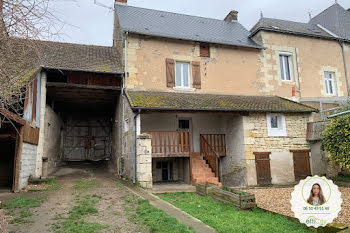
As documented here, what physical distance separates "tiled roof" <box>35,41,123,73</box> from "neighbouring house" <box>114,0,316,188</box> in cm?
93

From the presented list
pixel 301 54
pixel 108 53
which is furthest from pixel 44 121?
pixel 301 54

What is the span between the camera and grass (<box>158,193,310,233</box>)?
14.5ft

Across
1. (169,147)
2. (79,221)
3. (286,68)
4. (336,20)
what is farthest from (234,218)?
(336,20)

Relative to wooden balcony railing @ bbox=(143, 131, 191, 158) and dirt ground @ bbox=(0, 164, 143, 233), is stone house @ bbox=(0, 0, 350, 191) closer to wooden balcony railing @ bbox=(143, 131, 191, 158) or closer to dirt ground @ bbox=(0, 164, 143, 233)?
wooden balcony railing @ bbox=(143, 131, 191, 158)

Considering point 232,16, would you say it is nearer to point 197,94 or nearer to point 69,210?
point 197,94

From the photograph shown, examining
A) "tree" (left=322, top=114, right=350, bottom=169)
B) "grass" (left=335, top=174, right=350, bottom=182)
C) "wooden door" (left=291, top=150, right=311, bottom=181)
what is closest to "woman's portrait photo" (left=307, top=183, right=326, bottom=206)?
"tree" (left=322, top=114, right=350, bottom=169)

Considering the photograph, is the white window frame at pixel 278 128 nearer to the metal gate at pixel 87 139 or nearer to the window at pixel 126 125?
the window at pixel 126 125

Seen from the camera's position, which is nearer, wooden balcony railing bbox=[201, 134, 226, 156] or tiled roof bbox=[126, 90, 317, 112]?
tiled roof bbox=[126, 90, 317, 112]

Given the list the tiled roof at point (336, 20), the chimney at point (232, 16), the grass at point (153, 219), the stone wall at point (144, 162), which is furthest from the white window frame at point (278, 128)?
the chimney at point (232, 16)

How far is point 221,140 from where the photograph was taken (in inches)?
466

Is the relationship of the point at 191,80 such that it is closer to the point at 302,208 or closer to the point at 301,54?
the point at 301,54

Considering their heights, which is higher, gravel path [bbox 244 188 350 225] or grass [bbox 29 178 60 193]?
grass [bbox 29 178 60 193]

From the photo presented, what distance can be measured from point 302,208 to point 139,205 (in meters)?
3.80

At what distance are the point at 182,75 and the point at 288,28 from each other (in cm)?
615
